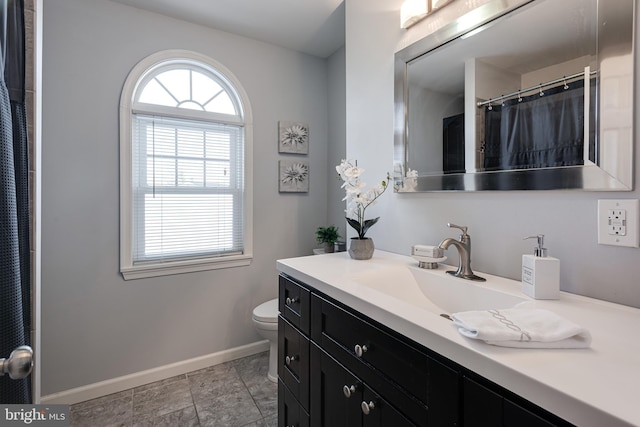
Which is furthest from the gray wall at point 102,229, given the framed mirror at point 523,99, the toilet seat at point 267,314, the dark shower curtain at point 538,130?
the dark shower curtain at point 538,130

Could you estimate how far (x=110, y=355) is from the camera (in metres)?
1.94

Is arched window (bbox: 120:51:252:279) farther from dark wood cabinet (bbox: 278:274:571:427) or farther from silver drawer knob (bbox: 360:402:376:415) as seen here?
silver drawer knob (bbox: 360:402:376:415)

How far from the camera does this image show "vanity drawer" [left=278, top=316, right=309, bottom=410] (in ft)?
3.70

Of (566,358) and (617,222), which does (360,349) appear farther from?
(617,222)

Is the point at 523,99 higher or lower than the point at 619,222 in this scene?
higher

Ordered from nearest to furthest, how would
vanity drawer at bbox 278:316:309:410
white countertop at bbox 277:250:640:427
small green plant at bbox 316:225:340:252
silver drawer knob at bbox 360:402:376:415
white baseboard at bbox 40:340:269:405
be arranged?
white countertop at bbox 277:250:640:427 → silver drawer knob at bbox 360:402:376:415 → vanity drawer at bbox 278:316:309:410 → white baseboard at bbox 40:340:269:405 → small green plant at bbox 316:225:340:252

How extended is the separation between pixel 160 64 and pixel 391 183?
5.97ft

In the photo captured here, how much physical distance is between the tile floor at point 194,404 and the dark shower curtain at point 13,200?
2.64 ft

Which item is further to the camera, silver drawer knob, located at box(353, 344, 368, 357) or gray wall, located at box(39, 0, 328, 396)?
gray wall, located at box(39, 0, 328, 396)

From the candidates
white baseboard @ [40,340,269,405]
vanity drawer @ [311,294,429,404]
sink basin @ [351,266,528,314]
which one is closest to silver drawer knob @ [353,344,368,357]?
vanity drawer @ [311,294,429,404]

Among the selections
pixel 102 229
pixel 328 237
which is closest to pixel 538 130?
pixel 328 237

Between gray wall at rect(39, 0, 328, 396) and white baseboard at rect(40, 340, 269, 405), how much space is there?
0.04 meters

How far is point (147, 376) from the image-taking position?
79.8 inches

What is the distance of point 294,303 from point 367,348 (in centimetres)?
47
